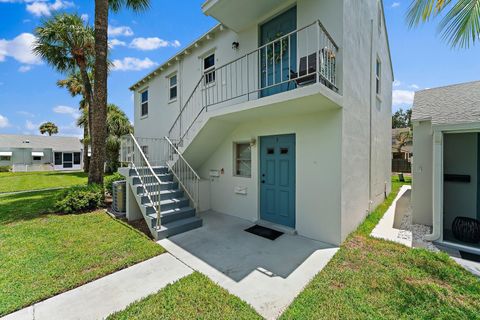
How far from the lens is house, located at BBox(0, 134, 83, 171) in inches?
1115

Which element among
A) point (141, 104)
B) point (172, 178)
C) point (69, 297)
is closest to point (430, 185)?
point (172, 178)

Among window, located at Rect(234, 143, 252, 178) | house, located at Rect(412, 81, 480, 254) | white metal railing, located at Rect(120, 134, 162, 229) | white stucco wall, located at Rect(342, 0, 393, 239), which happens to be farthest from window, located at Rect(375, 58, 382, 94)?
white metal railing, located at Rect(120, 134, 162, 229)

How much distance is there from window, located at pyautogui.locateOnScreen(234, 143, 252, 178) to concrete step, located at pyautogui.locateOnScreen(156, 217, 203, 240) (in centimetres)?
216

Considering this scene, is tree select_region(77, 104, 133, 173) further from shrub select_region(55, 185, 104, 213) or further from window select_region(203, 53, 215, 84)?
window select_region(203, 53, 215, 84)

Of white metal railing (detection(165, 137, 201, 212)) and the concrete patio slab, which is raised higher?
white metal railing (detection(165, 137, 201, 212))

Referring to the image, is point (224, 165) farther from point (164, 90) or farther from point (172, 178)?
point (164, 90)

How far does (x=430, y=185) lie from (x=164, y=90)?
37.8 feet

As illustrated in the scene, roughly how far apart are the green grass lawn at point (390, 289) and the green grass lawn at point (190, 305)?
67 cm

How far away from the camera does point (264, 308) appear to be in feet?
9.17

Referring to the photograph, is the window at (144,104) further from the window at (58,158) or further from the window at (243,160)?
the window at (58,158)

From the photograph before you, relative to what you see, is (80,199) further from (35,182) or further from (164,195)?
(35,182)

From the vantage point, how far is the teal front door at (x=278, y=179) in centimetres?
557

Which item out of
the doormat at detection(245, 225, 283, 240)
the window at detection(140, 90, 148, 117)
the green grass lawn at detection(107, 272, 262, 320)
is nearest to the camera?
the green grass lawn at detection(107, 272, 262, 320)

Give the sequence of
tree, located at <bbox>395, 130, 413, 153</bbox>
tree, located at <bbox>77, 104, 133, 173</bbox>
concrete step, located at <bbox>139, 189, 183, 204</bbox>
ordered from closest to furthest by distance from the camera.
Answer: concrete step, located at <bbox>139, 189, 183, 204</bbox> → tree, located at <bbox>77, 104, 133, 173</bbox> → tree, located at <bbox>395, 130, 413, 153</bbox>
